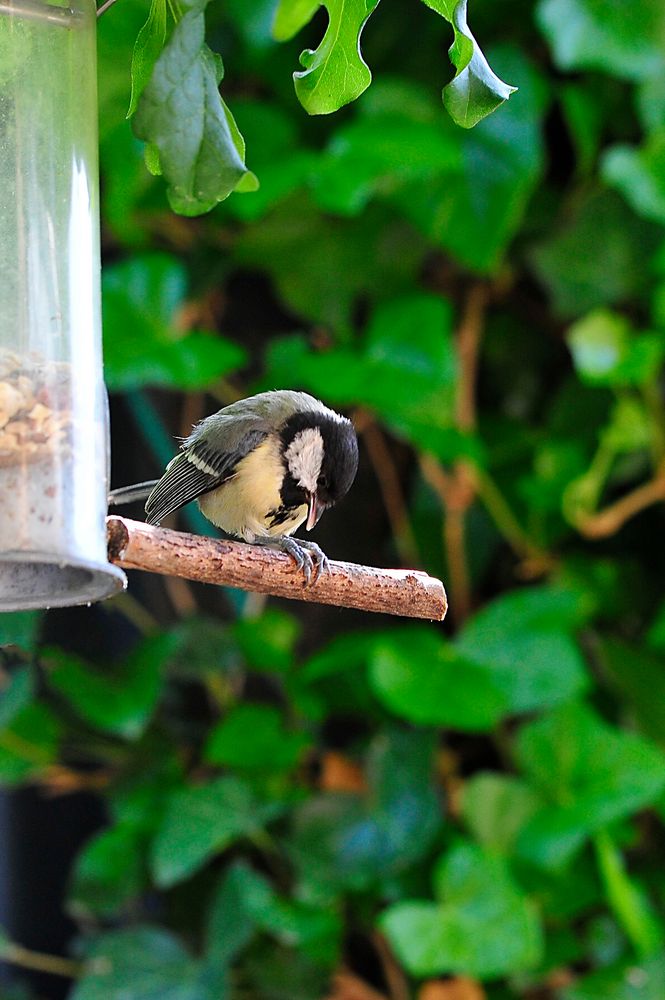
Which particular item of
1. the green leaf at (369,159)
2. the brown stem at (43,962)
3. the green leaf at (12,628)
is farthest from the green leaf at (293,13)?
the brown stem at (43,962)

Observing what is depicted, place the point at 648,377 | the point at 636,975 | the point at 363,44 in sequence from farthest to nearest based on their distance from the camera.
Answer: the point at 363,44, the point at 648,377, the point at 636,975

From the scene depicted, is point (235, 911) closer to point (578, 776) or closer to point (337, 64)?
point (578, 776)

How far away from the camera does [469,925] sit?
1.87m

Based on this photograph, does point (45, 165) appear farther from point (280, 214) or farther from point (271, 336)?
point (271, 336)

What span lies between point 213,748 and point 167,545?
130 cm

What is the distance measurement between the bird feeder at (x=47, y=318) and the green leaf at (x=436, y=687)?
1.13m

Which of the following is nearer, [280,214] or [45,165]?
[45,165]

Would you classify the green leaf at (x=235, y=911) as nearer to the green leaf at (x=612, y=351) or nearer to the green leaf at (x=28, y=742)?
the green leaf at (x=28, y=742)

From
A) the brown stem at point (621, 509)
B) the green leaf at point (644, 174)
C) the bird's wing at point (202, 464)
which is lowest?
the brown stem at point (621, 509)

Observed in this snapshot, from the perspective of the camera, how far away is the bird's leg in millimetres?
926

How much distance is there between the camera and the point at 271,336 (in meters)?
2.42

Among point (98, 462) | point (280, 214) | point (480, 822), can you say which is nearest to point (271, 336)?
point (280, 214)

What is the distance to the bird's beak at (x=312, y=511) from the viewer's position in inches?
50.1

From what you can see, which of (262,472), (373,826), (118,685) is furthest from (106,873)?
(262,472)
